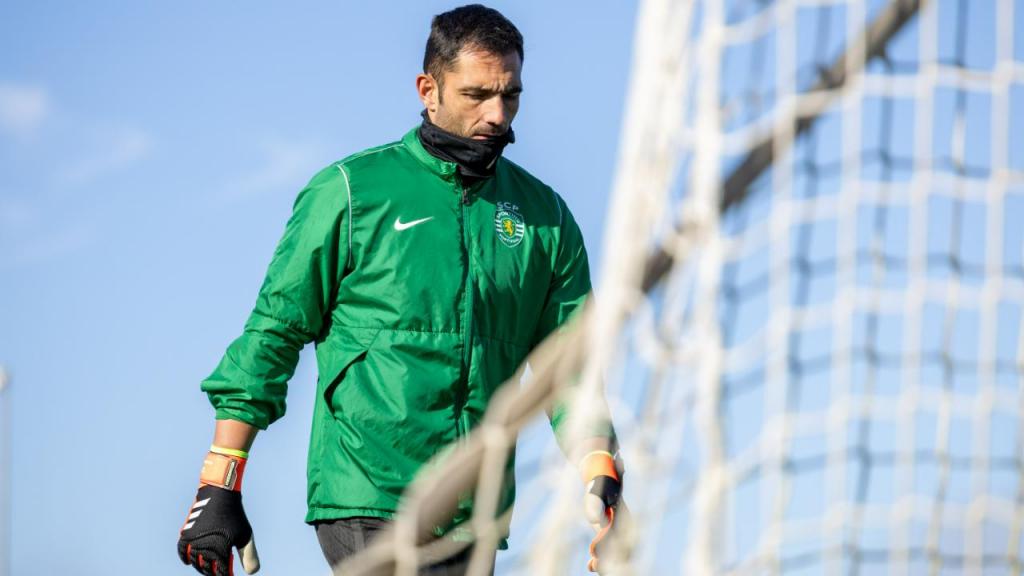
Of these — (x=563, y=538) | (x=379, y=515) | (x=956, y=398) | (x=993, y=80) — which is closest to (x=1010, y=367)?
(x=956, y=398)

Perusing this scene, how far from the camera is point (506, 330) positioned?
4.30m

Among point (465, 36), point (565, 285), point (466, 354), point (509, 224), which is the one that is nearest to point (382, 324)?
point (466, 354)

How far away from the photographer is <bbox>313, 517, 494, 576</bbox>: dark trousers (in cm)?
404

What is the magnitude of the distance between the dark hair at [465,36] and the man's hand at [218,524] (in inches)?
43.3

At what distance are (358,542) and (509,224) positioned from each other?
0.89m

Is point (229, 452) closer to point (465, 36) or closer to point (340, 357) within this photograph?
point (340, 357)

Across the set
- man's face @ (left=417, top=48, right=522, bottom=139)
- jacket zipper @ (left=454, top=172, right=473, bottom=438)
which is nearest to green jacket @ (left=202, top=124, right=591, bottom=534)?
jacket zipper @ (left=454, top=172, right=473, bottom=438)

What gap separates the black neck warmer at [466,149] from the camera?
4.28 metres

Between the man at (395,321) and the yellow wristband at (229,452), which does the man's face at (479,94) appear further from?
the yellow wristband at (229,452)

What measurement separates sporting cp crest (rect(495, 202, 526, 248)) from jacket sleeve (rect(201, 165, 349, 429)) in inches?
15.6

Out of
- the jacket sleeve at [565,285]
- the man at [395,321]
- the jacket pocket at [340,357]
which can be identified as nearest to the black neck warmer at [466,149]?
the man at [395,321]

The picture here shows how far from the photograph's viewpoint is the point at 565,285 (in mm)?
4516

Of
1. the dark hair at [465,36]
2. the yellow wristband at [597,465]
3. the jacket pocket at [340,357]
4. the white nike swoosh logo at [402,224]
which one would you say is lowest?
the yellow wristband at [597,465]

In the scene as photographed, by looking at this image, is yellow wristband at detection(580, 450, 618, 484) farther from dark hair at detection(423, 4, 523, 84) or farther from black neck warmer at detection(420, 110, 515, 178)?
dark hair at detection(423, 4, 523, 84)
